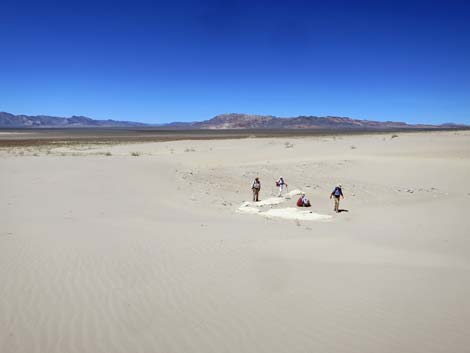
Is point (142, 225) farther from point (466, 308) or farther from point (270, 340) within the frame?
point (466, 308)

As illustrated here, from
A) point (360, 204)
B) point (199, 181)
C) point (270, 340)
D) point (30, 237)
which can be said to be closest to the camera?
point (270, 340)

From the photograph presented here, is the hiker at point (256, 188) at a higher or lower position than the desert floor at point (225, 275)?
higher

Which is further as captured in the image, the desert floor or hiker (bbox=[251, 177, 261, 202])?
hiker (bbox=[251, 177, 261, 202])

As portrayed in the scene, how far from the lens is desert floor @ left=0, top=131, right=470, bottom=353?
494 cm

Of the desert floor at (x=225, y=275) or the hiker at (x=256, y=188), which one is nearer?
the desert floor at (x=225, y=275)

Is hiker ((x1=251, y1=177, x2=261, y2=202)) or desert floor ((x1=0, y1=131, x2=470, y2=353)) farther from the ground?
hiker ((x1=251, y1=177, x2=261, y2=202))

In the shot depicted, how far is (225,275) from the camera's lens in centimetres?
703

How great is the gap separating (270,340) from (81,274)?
12.6 ft

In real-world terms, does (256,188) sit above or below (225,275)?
above

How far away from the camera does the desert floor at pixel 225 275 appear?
16.2 ft

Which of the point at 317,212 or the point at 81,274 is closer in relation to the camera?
the point at 81,274

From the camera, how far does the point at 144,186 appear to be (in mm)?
18406

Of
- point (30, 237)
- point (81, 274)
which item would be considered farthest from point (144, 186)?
point (81, 274)

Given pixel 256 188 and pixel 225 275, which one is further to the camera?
pixel 256 188
